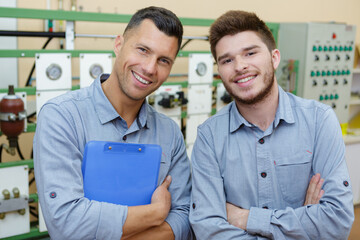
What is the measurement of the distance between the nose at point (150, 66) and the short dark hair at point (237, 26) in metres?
0.29

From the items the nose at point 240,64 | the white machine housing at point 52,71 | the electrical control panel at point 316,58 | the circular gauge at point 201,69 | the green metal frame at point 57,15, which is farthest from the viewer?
the electrical control panel at point 316,58

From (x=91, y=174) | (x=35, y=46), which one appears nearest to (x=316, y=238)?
(x=91, y=174)

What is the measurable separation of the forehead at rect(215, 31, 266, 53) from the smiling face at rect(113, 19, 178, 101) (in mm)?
198

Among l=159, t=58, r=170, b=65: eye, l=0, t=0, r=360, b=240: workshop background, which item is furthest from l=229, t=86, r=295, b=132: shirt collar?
l=0, t=0, r=360, b=240: workshop background

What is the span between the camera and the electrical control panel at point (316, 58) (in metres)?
3.21

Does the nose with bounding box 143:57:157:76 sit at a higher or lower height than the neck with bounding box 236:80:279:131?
higher

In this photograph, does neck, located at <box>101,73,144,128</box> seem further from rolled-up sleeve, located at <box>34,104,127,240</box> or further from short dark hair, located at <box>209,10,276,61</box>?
short dark hair, located at <box>209,10,276,61</box>

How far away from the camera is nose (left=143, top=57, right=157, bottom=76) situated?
1.40m

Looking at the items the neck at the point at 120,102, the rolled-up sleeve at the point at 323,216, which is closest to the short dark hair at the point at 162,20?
the neck at the point at 120,102

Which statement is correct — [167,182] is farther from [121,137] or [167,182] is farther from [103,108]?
[103,108]

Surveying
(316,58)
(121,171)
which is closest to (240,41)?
(121,171)

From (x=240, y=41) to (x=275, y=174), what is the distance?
0.53 metres

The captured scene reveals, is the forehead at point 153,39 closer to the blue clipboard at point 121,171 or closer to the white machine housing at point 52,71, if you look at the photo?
the blue clipboard at point 121,171

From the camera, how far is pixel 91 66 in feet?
8.00
